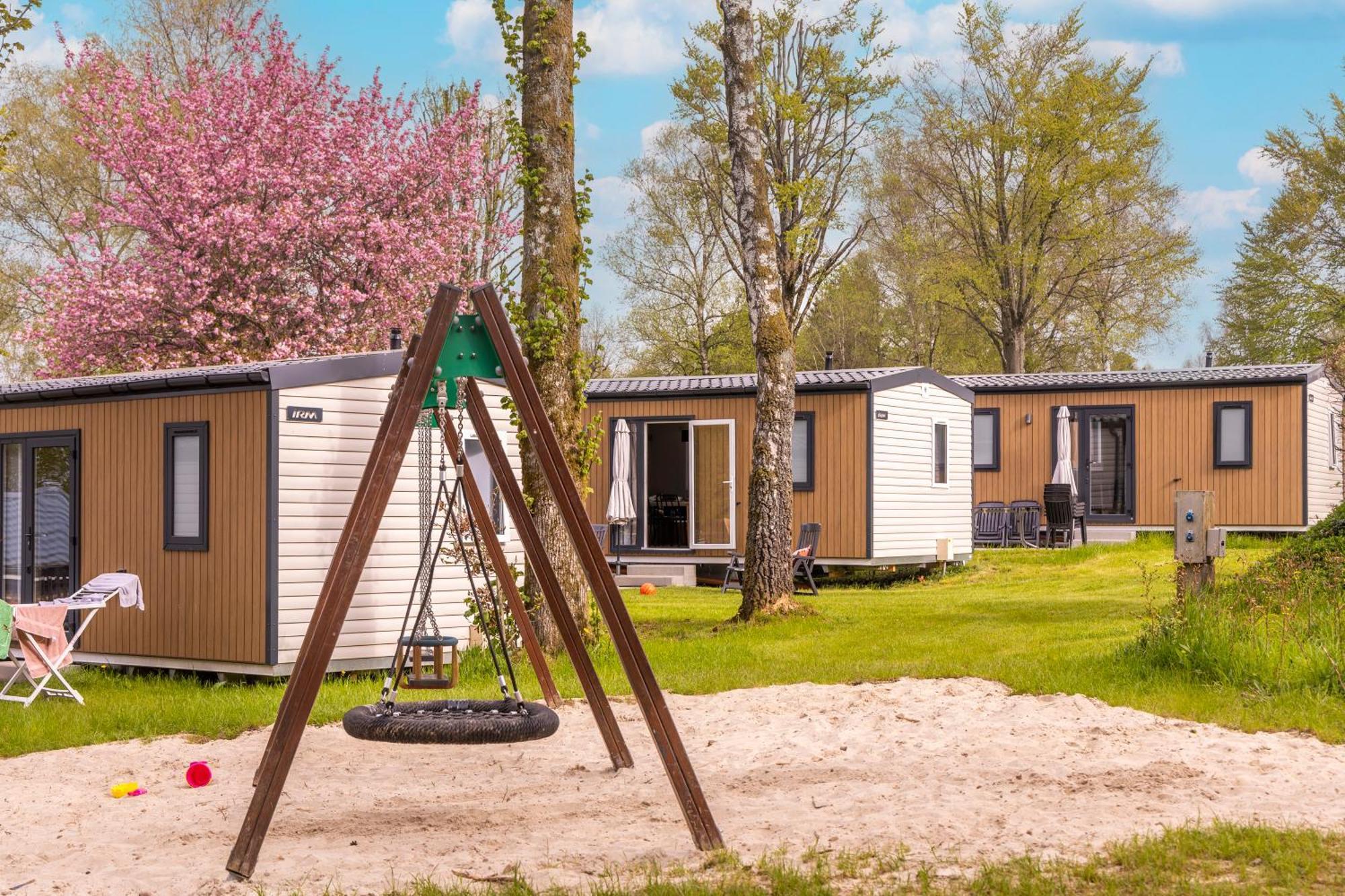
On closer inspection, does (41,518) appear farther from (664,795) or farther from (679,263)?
(679,263)

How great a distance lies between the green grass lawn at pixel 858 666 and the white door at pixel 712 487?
8.39ft

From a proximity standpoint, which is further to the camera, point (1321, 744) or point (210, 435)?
point (210, 435)

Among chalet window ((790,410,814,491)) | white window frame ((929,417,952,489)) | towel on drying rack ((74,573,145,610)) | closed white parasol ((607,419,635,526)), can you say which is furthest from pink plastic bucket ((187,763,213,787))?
white window frame ((929,417,952,489))

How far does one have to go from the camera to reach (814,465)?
16.3m

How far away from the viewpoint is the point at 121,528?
9.97 metres

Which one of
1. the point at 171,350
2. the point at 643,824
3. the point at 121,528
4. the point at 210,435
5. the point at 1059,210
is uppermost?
the point at 1059,210

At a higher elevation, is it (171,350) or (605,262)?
(605,262)

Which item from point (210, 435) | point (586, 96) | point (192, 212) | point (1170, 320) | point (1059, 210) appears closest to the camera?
point (210, 435)

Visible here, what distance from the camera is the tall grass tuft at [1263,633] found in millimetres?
7457

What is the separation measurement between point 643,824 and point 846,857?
1.05 metres

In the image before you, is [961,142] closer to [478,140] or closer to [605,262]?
[605,262]

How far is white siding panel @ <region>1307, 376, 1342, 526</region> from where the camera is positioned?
19.2m

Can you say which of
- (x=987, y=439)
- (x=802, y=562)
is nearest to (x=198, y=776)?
(x=802, y=562)

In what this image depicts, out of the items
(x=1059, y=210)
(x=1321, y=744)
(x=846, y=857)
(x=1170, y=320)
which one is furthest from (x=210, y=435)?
(x=1170, y=320)
